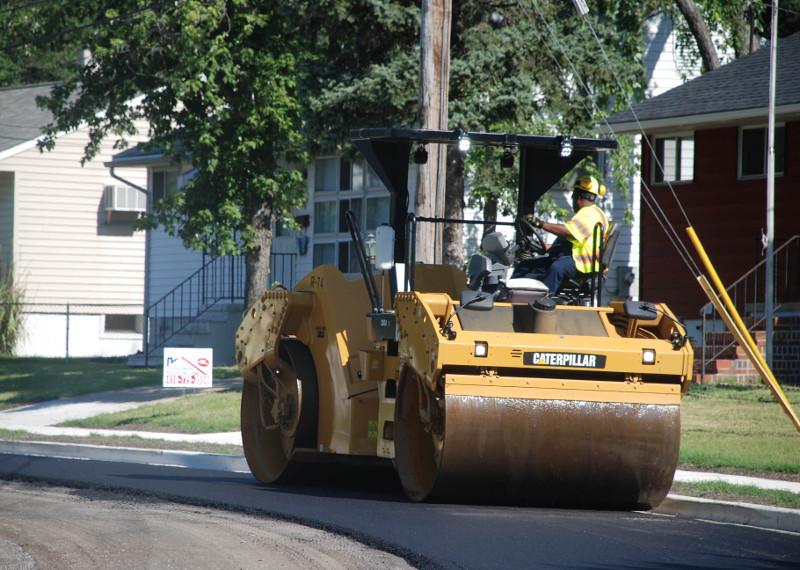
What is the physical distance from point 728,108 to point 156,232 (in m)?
18.9

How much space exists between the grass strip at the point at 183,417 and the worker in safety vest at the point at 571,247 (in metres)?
9.24

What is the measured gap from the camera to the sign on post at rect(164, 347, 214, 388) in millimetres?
20625

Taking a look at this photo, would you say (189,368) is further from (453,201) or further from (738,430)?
(738,430)

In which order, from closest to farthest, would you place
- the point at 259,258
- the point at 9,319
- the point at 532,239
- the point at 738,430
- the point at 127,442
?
the point at 532,239 < the point at 738,430 < the point at 127,442 < the point at 259,258 < the point at 9,319

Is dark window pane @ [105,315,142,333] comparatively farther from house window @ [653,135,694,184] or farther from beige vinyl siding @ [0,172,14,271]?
house window @ [653,135,694,184]

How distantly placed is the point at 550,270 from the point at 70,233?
32.4m

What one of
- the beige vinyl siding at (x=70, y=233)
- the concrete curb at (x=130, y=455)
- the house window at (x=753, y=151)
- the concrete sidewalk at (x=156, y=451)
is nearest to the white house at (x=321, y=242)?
the house window at (x=753, y=151)

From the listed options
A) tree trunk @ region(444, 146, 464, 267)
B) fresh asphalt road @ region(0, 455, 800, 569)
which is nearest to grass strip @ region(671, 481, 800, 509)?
fresh asphalt road @ region(0, 455, 800, 569)

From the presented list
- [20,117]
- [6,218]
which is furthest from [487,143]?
[20,117]

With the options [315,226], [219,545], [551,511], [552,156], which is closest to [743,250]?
[315,226]

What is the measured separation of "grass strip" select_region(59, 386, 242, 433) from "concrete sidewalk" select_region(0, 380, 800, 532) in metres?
0.42

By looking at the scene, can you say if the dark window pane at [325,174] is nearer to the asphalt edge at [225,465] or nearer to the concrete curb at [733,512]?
the asphalt edge at [225,465]

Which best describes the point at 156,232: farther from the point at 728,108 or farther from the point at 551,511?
the point at 551,511

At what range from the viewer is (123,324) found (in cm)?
4253
